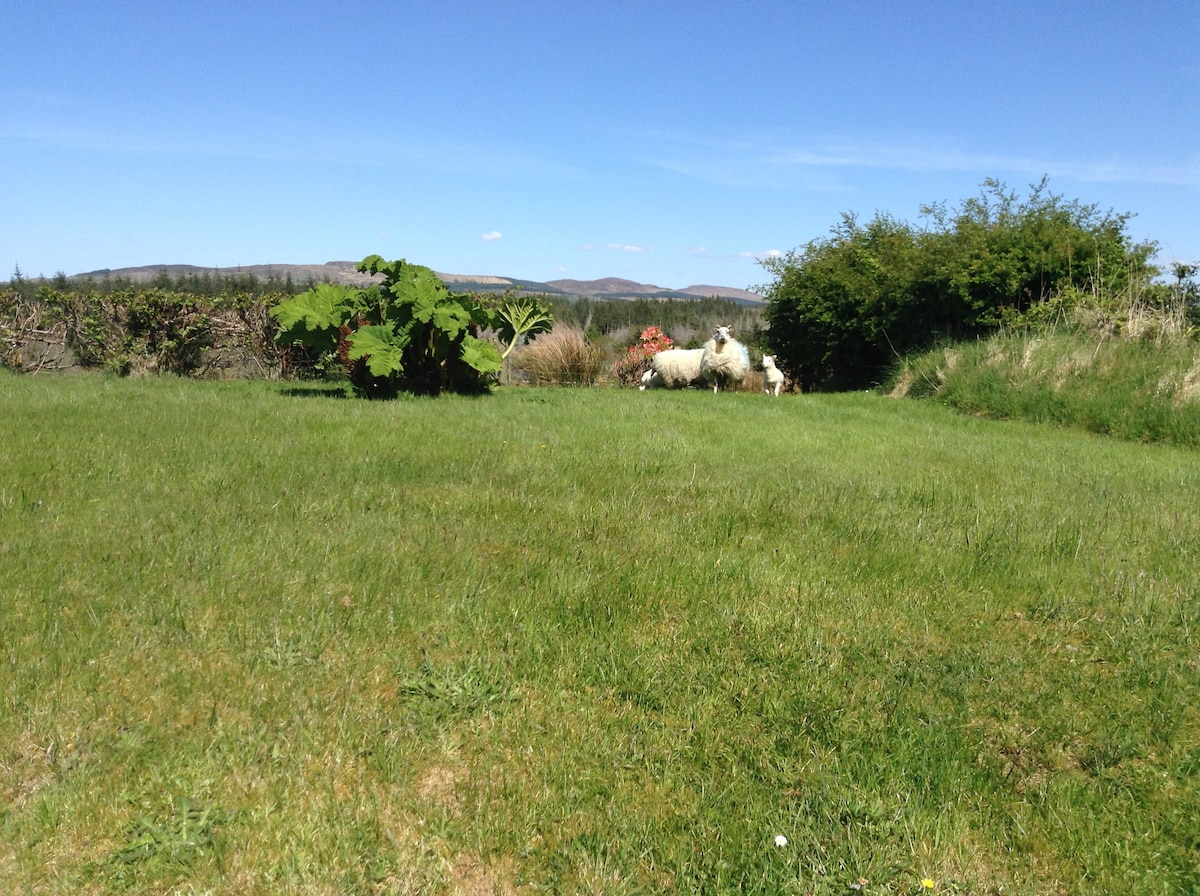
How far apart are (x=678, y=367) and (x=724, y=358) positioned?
1.11 metres

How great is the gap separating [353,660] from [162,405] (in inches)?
264

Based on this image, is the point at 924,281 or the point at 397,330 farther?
the point at 924,281

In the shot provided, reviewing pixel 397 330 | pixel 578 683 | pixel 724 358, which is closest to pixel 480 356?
pixel 397 330

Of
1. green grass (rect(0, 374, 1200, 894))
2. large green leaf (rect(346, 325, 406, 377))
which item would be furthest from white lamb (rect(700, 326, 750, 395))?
green grass (rect(0, 374, 1200, 894))

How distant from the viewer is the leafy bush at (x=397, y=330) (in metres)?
10.7

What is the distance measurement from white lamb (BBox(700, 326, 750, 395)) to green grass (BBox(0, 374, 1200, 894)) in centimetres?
865

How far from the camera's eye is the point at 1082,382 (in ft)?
38.0

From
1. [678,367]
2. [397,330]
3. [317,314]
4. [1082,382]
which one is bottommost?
[678,367]

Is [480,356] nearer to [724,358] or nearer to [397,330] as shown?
[397,330]

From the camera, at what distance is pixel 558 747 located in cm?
334

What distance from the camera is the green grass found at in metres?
2.83

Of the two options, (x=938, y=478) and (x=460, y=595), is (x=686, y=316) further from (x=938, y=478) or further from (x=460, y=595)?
(x=460, y=595)

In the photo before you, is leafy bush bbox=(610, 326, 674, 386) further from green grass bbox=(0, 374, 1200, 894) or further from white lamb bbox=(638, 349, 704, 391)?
green grass bbox=(0, 374, 1200, 894)

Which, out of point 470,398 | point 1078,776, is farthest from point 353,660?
point 470,398
